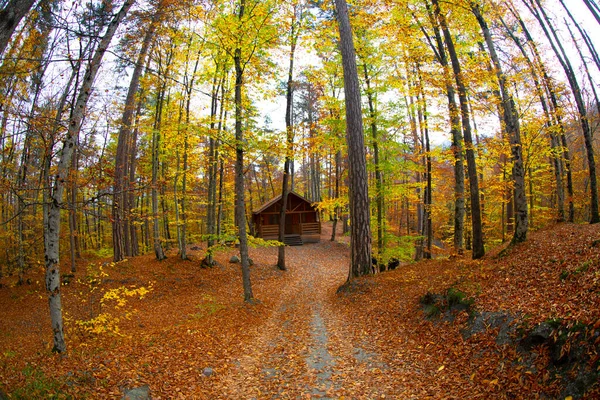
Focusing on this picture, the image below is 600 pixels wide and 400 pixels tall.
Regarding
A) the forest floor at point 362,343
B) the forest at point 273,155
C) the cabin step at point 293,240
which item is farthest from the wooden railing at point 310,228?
the forest floor at point 362,343

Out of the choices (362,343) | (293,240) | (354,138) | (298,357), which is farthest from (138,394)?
(293,240)

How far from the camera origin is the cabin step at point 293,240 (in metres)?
27.0

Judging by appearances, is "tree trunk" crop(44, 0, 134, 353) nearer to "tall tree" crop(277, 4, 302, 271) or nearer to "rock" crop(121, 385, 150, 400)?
Answer: "rock" crop(121, 385, 150, 400)

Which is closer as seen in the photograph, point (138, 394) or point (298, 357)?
point (138, 394)

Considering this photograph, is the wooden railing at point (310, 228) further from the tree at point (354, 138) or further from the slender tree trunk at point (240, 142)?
the tree at point (354, 138)

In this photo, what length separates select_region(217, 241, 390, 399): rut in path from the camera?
16.1 ft

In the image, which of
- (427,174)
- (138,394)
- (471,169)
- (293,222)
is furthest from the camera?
(293,222)

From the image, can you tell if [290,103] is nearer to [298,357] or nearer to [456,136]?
[456,136]

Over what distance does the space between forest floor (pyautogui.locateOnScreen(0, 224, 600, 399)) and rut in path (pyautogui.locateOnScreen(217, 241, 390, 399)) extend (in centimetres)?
3

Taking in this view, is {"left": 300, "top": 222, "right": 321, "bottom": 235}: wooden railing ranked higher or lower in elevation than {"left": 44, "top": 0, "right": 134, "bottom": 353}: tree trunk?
lower

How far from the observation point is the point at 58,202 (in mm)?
4973

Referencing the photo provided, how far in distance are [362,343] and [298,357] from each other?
131 cm

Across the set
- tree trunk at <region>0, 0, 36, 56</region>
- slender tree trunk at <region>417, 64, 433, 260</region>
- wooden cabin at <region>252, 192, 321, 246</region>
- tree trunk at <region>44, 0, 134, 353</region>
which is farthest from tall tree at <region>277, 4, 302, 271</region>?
wooden cabin at <region>252, 192, 321, 246</region>

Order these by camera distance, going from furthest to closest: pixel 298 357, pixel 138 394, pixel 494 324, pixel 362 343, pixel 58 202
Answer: pixel 362 343 → pixel 298 357 → pixel 58 202 → pixel 494 324 → pixel 138 394
